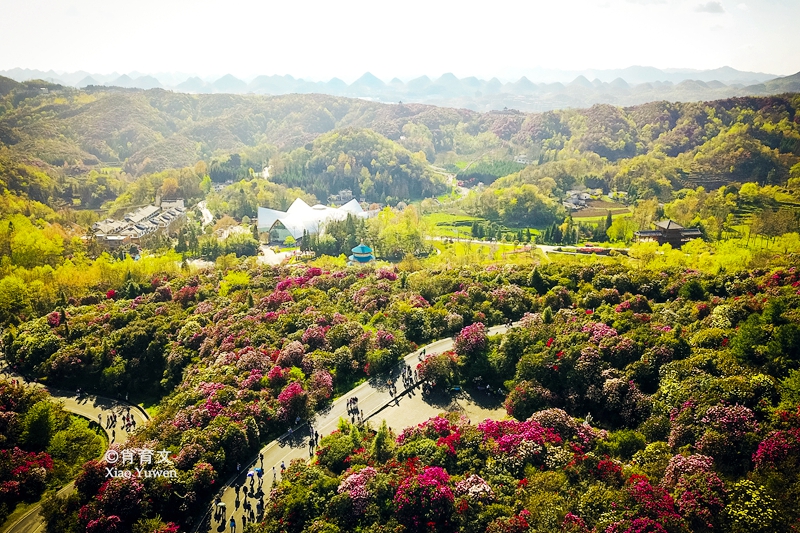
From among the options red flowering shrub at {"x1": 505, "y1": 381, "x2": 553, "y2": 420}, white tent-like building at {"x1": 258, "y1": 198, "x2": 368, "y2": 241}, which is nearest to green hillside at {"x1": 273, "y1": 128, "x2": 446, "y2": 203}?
white tent-like building at {"x1": 258, "y1": 198, "x2": 368, "y2": 241}

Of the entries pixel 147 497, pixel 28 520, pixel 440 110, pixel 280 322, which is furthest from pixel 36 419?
pixel 440 110

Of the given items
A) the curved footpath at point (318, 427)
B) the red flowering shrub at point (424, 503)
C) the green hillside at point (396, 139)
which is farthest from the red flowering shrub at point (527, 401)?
the green hillside at point (396, 139)

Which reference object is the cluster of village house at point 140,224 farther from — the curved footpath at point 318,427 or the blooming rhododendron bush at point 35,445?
the curved footpath at point 318,427

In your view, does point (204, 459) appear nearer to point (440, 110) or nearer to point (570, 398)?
point (570, 398)

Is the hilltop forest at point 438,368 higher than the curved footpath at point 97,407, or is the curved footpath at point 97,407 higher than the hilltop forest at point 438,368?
the hilltop forest at point 438,368

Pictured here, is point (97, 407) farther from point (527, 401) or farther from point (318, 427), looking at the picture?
point (527, 401)

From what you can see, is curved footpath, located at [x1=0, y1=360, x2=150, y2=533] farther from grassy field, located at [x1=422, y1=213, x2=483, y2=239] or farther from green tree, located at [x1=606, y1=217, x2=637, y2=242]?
green tree, located at [x1=606, y1=217, x2=637, y2=242]
